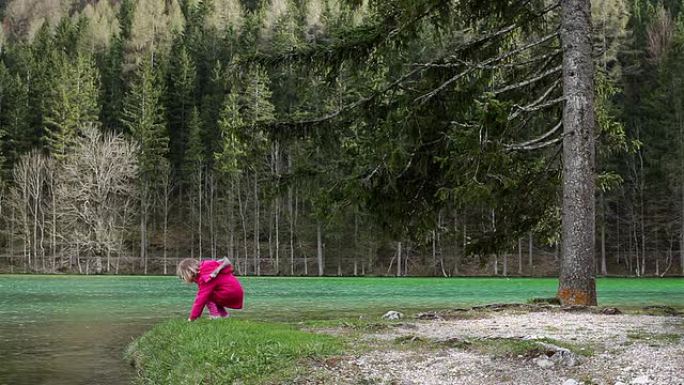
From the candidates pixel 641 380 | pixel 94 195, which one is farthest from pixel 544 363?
pixel 94 195

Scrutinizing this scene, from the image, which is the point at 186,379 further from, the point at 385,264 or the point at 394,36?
the point at 385,264

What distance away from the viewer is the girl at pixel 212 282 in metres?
8.96

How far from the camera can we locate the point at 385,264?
64.1 metres

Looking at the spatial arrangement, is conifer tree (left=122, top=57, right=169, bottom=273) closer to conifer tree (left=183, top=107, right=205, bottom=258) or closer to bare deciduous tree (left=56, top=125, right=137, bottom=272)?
conifer tree (left=183, top=107, right=205, bottom=258)

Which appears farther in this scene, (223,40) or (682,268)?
(223,40)

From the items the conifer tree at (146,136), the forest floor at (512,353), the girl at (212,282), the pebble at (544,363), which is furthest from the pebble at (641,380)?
the conifer tree at (146,136)

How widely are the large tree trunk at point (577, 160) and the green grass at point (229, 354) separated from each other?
5.12 metres

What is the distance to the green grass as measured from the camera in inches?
241

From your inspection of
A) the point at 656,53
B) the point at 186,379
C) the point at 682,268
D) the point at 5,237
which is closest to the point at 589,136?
the point at 186,379

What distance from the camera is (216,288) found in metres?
9.23

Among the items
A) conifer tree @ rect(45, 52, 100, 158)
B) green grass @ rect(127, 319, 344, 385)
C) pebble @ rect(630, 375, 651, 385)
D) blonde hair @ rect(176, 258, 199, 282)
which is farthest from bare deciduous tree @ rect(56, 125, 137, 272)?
pebble @ rect(630, 375, 651, 385)

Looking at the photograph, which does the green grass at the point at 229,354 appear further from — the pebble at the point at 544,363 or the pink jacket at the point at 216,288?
the pebble at the point at 544,363

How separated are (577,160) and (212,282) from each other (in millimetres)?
6410

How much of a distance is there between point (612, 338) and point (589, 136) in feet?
17.9
